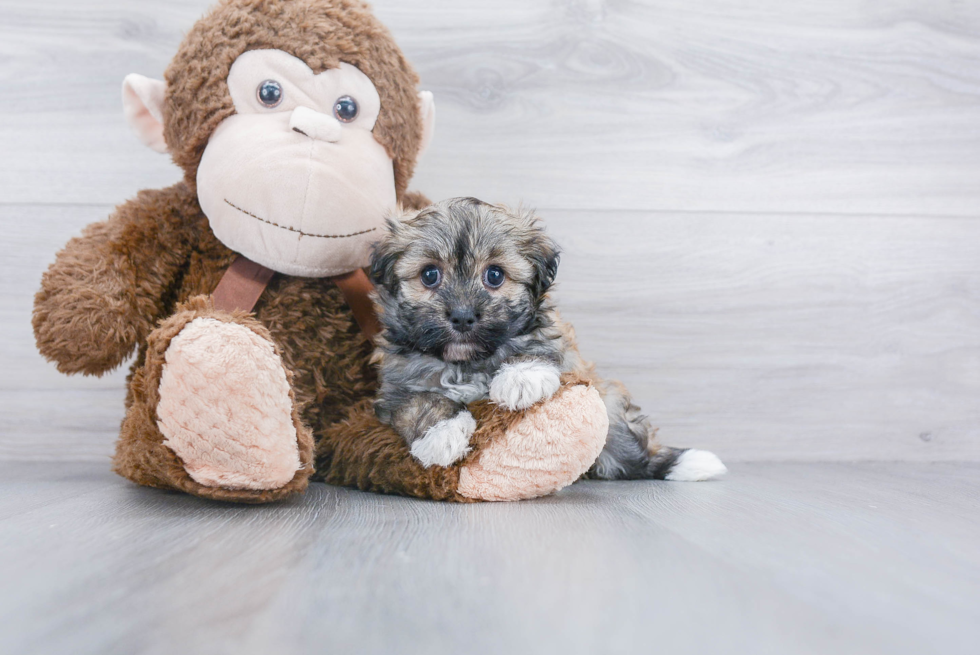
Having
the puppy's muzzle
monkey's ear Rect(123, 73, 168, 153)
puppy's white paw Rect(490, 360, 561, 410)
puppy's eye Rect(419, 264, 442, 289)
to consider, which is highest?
monkey's ear Rect(123, 73, 168, 153)

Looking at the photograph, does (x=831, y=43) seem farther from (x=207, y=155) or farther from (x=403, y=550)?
(x=403, y=550)

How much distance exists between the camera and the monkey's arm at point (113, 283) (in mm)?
1121

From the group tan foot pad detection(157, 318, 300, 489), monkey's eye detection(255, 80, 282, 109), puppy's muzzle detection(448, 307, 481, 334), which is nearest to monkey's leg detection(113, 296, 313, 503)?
tan foot pad detection(157, 318, 300, 489)

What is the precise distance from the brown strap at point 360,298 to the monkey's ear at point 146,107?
42 cm

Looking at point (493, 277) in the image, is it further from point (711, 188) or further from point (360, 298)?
point (711, 188)

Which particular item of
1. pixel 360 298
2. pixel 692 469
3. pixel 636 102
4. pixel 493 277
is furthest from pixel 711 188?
pixel 360 298

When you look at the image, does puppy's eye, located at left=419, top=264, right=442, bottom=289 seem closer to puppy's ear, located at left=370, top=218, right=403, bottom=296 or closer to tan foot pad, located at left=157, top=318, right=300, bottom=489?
puppy's ear, located at left=370, top=218, right=403, bottom=296

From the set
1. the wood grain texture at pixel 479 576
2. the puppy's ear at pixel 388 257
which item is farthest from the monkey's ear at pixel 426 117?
the wood grain texture at pixel 479 576

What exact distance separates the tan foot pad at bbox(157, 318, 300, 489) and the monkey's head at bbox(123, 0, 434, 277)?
27cm

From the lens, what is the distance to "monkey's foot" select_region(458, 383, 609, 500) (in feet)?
3.54

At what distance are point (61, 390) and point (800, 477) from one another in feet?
5.69

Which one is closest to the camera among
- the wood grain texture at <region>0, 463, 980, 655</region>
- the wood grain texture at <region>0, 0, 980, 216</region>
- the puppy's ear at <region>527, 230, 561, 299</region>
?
the wood grain texture at <region>0, 463, 980, 655</region>

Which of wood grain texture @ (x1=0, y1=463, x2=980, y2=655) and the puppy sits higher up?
the puppy

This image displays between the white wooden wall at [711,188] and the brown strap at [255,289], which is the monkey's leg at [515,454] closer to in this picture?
the brown strap at [255,289]
